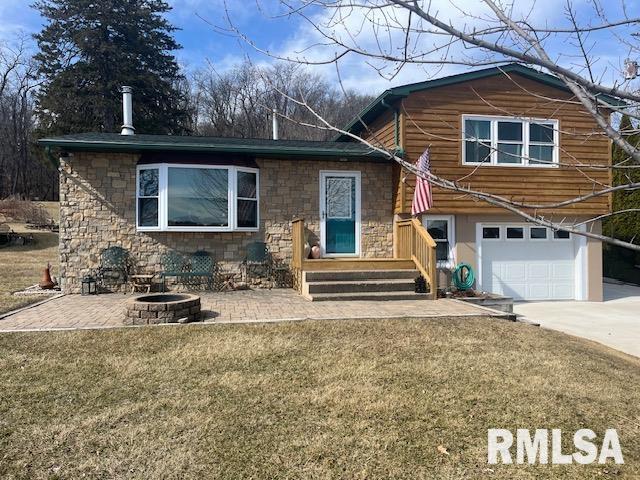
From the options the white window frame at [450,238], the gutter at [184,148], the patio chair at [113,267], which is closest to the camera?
the gutter at [184,148]

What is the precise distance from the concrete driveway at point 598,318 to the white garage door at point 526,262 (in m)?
0.56

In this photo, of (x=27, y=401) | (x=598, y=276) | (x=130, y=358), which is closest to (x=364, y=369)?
(x=130, y=358)

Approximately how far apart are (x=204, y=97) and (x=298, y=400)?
35439mm

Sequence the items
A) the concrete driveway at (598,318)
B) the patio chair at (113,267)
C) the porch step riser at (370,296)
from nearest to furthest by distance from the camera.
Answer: the concrete driveway at (598,318) < the porch step riser at (370,296) < the patio chair at (113,267)

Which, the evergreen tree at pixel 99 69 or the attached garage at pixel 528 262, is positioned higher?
the evergreen tree at pixel 99 69

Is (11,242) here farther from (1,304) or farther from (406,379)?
(406,379)

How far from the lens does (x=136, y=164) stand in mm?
10453

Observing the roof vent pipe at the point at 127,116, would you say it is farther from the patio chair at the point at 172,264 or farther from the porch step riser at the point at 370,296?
→ the porch step riser at the point at 370,296

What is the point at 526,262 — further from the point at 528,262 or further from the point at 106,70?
the point at 106,70

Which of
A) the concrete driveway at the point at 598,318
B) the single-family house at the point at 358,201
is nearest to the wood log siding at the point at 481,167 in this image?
the single-family house at the point at 358,201

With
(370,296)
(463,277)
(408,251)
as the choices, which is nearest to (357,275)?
(370,296)

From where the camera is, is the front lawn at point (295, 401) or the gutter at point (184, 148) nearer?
the front lawn at point (295, 401)

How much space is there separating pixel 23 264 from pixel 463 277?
50.0ft

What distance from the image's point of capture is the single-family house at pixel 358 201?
402 inches
